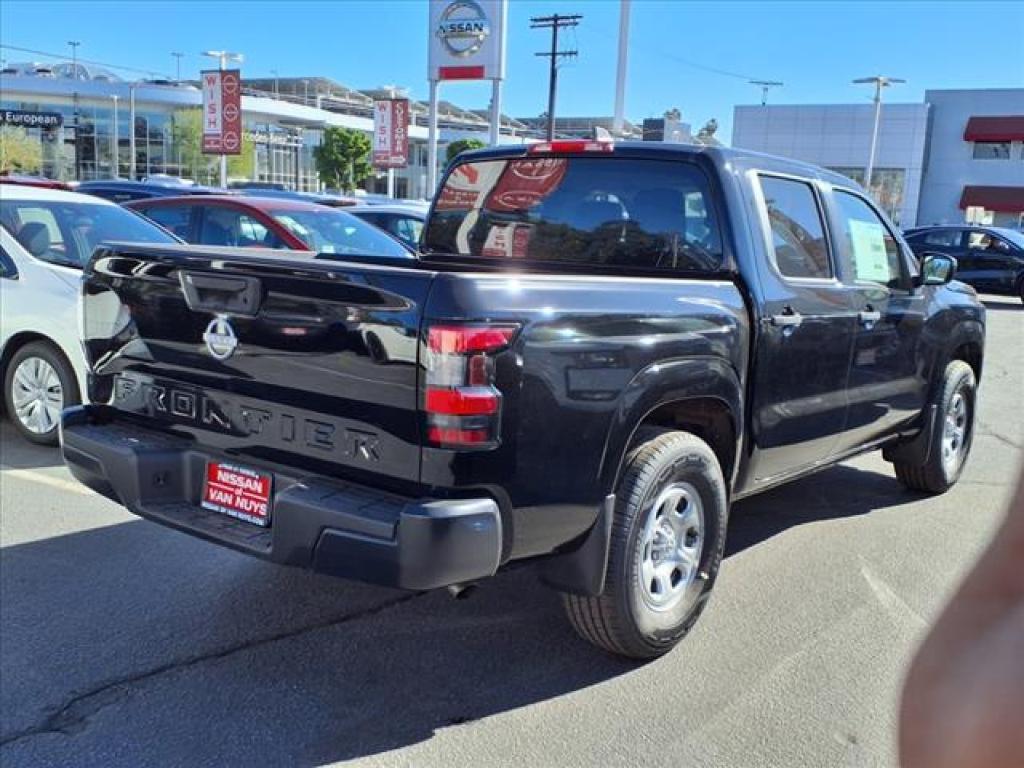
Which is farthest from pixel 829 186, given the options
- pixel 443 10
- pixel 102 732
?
pixel 443 10

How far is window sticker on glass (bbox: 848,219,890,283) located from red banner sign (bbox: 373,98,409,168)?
2507cm

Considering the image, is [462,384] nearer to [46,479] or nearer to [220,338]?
[220,338]

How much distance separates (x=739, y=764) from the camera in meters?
2.99

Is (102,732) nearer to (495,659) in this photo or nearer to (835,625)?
(495,659)

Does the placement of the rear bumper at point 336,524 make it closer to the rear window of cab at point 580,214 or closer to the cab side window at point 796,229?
the rear window of cab at point 580,214

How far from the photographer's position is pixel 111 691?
10.8ft

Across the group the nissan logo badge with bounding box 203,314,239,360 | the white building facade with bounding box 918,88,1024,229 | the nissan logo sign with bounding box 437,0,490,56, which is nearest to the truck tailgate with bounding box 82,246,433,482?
the nissan logo badge with bounding box 203,314,239,360

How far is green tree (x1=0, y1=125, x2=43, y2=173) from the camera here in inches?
2352

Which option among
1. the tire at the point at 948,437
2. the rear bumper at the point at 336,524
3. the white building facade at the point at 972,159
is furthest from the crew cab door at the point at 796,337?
the white building facade at the point at 972,159

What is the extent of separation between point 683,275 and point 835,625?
1.62m

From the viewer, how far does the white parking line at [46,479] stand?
5.49 metres

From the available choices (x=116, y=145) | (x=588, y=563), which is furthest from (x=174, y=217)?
(x=116, y=145)

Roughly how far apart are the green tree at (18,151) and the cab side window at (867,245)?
62.6 meters

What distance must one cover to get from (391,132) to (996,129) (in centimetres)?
2803
